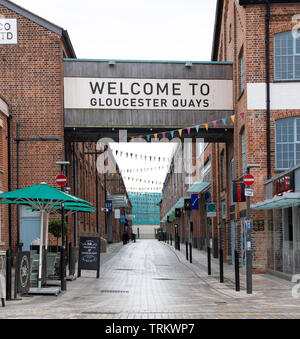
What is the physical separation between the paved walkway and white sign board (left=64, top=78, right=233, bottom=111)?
758cm

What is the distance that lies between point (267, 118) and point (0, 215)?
10.9 meters

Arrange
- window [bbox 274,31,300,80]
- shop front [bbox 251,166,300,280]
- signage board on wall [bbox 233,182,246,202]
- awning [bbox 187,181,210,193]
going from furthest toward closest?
awning [bbox 187,181,210,193], window [bbox 274,31,300,80], signage board on wall [bbox 233,182,246,202], shop front [bbox 251,166,300,280]

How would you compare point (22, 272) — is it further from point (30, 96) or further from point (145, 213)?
point (145, 213)

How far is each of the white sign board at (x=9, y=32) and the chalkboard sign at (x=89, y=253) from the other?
31.2ft

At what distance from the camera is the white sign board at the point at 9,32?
24281mm

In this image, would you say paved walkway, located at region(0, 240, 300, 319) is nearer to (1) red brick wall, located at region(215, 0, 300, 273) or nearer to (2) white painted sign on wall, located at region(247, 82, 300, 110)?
(1) red brick wall, located at region(215, 0, 300, 273)

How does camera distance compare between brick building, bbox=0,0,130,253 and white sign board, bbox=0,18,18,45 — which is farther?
white sign board, bbox=0,18,18,45

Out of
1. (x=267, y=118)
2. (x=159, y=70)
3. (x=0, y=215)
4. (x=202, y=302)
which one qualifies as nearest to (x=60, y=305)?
(x=202, y=302)

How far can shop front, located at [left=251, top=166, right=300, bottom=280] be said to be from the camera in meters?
17.4

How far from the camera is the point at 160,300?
44.0ft

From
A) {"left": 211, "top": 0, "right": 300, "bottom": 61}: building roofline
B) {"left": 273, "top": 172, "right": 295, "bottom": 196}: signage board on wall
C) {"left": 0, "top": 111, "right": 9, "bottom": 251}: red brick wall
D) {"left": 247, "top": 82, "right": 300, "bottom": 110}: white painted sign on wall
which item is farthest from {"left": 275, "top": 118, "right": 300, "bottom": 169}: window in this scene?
{"left": 0, "top": 111, "right": 9, "bottom": 251}: red brick wall

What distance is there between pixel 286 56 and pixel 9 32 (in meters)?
11.2

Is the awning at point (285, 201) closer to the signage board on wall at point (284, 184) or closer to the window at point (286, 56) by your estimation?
the signage board on wall at point (284, 184)
